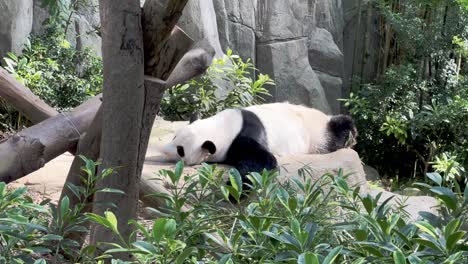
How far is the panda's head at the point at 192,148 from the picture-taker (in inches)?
166

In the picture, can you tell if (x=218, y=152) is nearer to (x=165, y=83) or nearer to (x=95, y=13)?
(x=165, y=83)

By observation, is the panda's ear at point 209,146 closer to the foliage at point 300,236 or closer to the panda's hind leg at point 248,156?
the panda's hind leg at point 248,156

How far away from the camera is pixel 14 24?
253 inches

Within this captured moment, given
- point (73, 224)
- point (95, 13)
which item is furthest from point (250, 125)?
point (95, 13)

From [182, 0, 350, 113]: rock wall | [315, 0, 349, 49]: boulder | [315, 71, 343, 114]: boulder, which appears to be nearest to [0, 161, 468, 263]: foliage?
[182, 0, 350, 113]: rock wall

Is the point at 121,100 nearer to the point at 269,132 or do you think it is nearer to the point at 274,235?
the point at 274,235

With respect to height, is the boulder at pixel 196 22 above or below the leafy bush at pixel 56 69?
above

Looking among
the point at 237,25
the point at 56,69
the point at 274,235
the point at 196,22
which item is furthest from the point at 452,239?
the point at 237,25

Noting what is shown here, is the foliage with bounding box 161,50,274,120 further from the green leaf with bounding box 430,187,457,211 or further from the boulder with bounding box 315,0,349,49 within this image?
the green leaf with bounding box 430,187,457,211

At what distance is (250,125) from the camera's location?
4336mm

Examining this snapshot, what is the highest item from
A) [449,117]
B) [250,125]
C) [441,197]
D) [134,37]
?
[134,37]

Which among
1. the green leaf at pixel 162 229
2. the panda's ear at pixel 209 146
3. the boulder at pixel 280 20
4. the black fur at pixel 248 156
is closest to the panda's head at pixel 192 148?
the panda's ear at pixel 209 146

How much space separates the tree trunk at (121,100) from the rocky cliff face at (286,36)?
17.6 feet

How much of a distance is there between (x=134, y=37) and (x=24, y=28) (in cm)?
529
